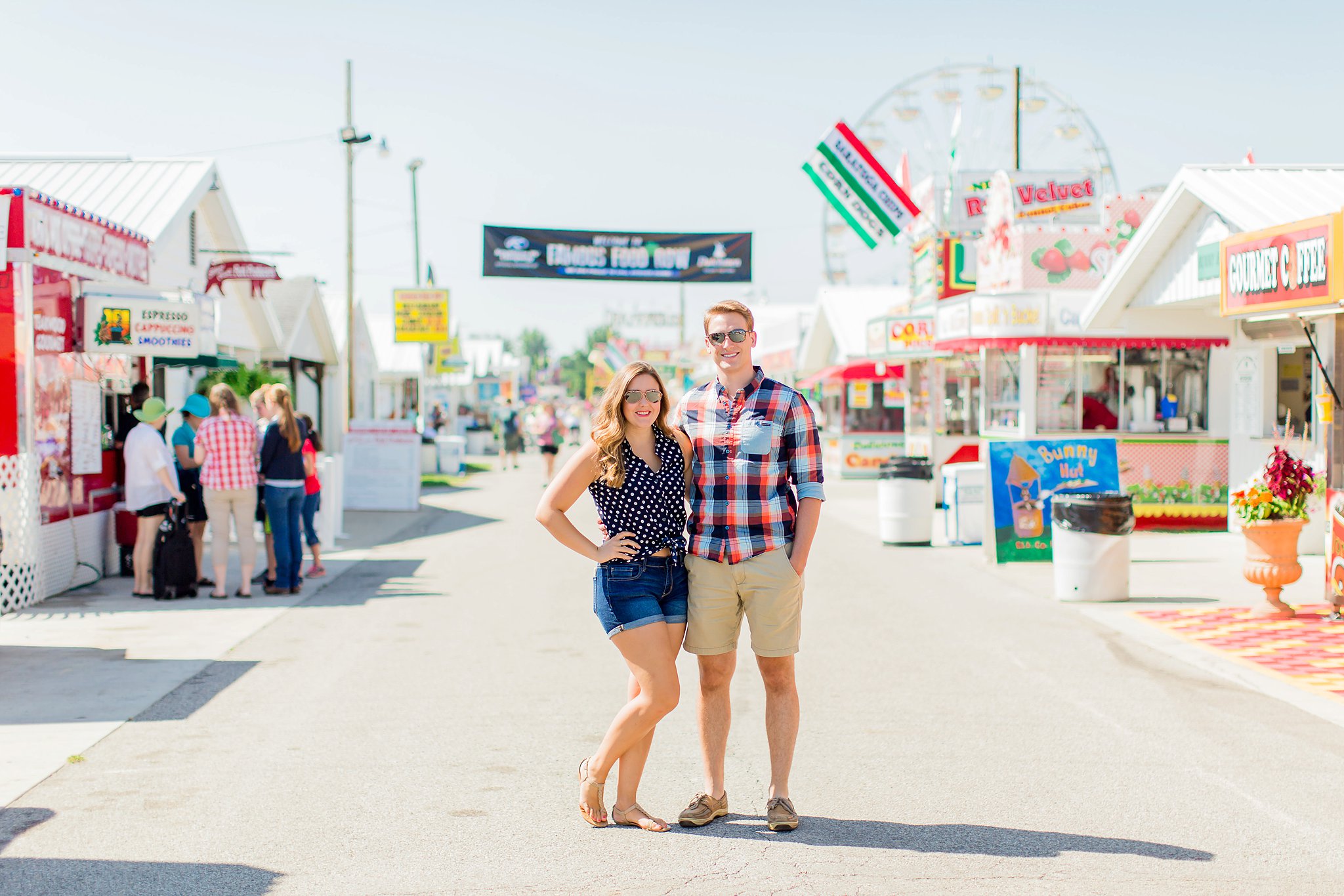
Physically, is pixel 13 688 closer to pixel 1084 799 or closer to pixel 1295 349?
pixel 1084 799

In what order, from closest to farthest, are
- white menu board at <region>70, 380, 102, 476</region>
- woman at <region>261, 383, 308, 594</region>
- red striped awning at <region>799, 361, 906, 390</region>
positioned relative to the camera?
woman at <region>261, 383, 308, 594</region>, white menu board at <region>70, 380, 102, 476</region>, red striped awning at <region>799, 361, 906, 390</region>

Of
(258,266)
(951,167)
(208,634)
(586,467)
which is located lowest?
(208,634)

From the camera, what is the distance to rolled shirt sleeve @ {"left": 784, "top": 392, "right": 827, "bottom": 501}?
15.0ft

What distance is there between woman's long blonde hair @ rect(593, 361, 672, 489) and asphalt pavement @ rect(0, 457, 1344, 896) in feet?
4.40

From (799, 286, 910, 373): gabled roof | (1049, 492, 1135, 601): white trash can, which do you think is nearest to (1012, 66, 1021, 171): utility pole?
(799, 286, 910, 373): gabled roof

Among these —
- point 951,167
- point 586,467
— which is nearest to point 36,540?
point 586,467

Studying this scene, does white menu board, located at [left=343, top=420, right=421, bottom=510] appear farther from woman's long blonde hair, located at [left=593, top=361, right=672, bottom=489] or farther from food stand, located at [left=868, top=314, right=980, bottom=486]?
woman's long blonde hair, located at [left=593, top=361, right=672, bottom=489]

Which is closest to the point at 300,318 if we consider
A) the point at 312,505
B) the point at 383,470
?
the point at 383,470

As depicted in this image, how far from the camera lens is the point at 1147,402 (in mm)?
17344

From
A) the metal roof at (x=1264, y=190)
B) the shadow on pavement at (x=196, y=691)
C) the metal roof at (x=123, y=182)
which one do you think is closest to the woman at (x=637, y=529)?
the shadow on pavement at (x=196, y=691)

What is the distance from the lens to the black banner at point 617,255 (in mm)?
30516

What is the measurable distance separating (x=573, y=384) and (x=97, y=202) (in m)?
133

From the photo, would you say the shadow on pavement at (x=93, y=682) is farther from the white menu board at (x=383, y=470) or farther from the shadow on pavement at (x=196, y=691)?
the white menu board at (x=383, y=470)

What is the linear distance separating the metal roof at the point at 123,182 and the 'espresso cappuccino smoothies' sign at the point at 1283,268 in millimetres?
11466
